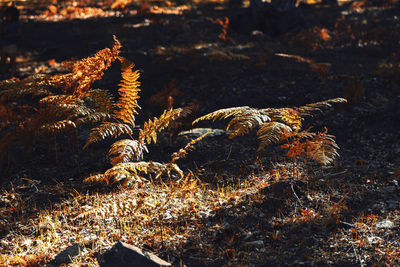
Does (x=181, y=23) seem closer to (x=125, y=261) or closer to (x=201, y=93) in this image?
(x=201, y=93)

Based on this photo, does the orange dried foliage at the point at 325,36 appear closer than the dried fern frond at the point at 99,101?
No

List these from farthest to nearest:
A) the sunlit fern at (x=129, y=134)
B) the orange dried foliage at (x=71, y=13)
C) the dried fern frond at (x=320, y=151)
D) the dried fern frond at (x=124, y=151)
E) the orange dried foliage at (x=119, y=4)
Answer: the orange dried foliage at (x=119, y=4) < the orange dried foliage at (x=71, y=13) < the dried fern frond at (x=124, y=151) < the sunlit fern at (x=129, y=134) < the dried fern frond at (x=320, y=151)

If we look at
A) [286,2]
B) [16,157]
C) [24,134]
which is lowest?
[16,157]

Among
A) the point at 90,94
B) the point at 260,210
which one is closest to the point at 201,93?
the point at 90,94

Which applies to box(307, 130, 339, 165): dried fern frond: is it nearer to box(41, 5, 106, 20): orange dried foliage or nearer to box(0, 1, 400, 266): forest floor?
box(0, 1, 400, 266): forest floor

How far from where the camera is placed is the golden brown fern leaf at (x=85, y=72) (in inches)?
177

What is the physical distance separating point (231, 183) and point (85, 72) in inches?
89.3

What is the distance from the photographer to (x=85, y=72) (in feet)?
15.0

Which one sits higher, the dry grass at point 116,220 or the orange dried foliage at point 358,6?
the orange dried foliage at point 358,6

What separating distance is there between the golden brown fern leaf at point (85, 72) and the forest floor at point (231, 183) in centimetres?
86

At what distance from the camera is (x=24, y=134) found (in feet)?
12.8

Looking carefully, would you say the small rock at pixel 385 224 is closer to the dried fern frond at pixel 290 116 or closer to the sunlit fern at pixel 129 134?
the dried fern frond at pixel 290 116

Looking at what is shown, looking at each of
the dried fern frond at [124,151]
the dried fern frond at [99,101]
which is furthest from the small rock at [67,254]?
the dried fern frond at [99,101]

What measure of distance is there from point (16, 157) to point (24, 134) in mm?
1606
